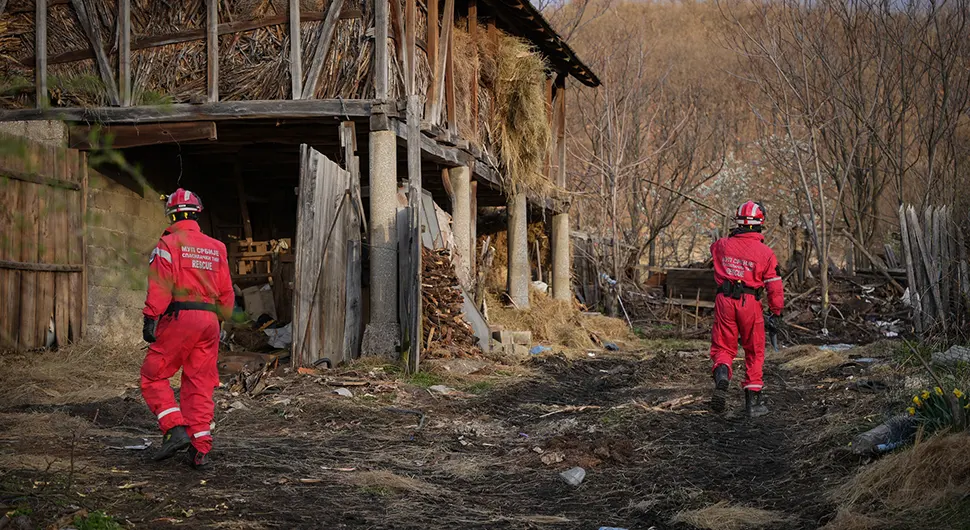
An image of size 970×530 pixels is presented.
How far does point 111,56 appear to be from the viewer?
1258cm

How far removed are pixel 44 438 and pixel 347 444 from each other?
221 cm

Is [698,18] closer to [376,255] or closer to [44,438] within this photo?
[376,255]

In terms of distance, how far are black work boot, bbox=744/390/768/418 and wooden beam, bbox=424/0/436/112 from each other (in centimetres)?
673

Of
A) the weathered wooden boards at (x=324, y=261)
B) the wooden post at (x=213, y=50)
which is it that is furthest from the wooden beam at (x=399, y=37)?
the wooden post at (x=213, y=50)

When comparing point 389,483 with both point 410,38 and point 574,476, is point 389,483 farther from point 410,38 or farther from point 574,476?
point 410,38

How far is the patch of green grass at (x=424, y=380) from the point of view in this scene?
1076 cm

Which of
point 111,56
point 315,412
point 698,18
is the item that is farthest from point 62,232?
point 698,18

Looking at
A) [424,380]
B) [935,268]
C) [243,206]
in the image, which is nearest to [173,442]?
[424,380]

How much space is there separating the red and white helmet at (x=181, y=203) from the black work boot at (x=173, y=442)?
1440 millimetres

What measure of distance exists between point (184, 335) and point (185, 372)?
26 centimetres

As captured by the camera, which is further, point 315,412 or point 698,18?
point 698,18

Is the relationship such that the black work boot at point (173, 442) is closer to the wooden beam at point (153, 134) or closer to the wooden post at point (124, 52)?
the wooden beam at point (153, 134)

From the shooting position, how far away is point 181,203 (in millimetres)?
6473

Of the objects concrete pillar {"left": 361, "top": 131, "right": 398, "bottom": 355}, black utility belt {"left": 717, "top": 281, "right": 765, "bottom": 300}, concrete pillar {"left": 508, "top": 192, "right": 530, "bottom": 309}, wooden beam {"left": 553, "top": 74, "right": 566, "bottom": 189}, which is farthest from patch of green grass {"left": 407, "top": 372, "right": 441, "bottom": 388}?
wooden beam {"left": 553, "top": 74, "right": 566, "bottom": 189}
